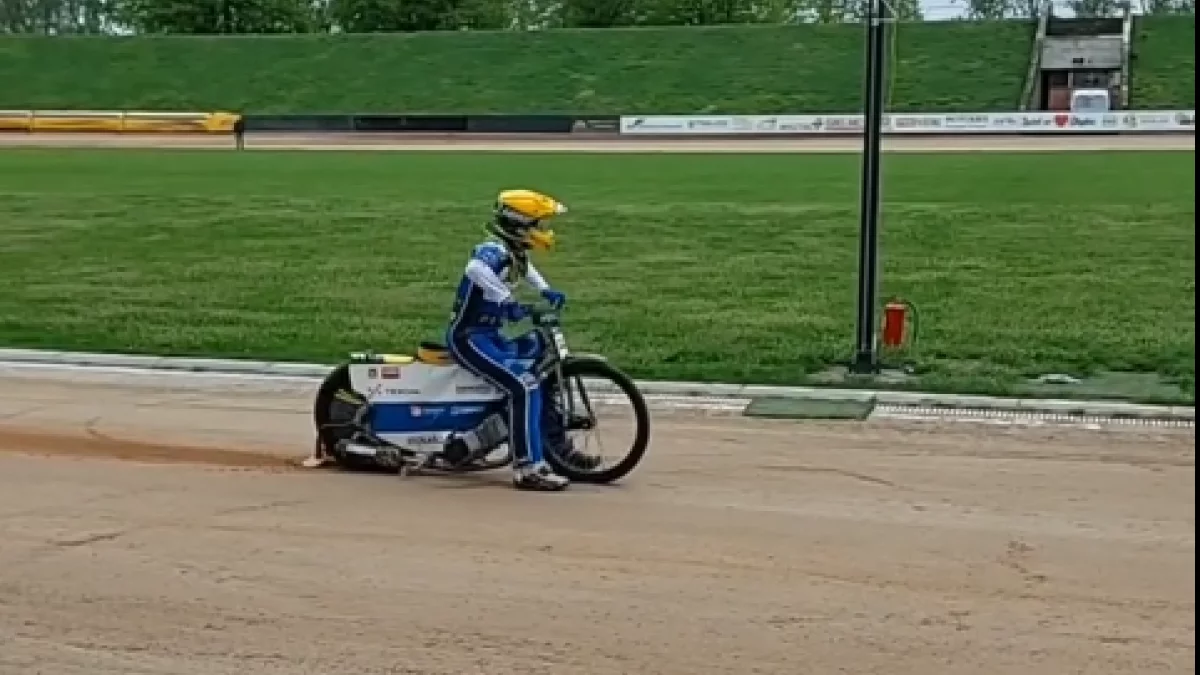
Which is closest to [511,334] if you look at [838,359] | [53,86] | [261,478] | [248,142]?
[261,478]

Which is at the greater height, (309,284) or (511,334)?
(511,334)

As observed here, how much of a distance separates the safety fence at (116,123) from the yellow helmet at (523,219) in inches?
1942

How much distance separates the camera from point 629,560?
717 centimetres

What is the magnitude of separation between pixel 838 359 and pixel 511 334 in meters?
4.54

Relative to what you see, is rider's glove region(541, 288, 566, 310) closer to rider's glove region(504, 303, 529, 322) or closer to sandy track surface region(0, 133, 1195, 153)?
rider's glove region(504, 303, 529, 322)

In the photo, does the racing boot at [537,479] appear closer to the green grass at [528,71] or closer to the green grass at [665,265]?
the green grass at [665,265]

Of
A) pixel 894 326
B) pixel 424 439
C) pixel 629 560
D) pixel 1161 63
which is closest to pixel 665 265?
pixel 894 326

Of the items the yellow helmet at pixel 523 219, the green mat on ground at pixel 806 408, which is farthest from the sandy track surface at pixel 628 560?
the yellow helmet at pixel 523 219

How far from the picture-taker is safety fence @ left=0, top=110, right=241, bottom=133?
56250mm

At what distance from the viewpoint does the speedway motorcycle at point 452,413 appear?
28.7 feet

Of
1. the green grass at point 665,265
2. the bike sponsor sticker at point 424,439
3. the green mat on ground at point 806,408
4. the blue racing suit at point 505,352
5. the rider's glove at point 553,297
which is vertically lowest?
the green grass at point 665,265

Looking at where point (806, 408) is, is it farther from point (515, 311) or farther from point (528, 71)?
point (528, 71)

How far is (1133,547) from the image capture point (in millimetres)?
7367

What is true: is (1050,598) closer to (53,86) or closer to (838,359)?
(838,359)
